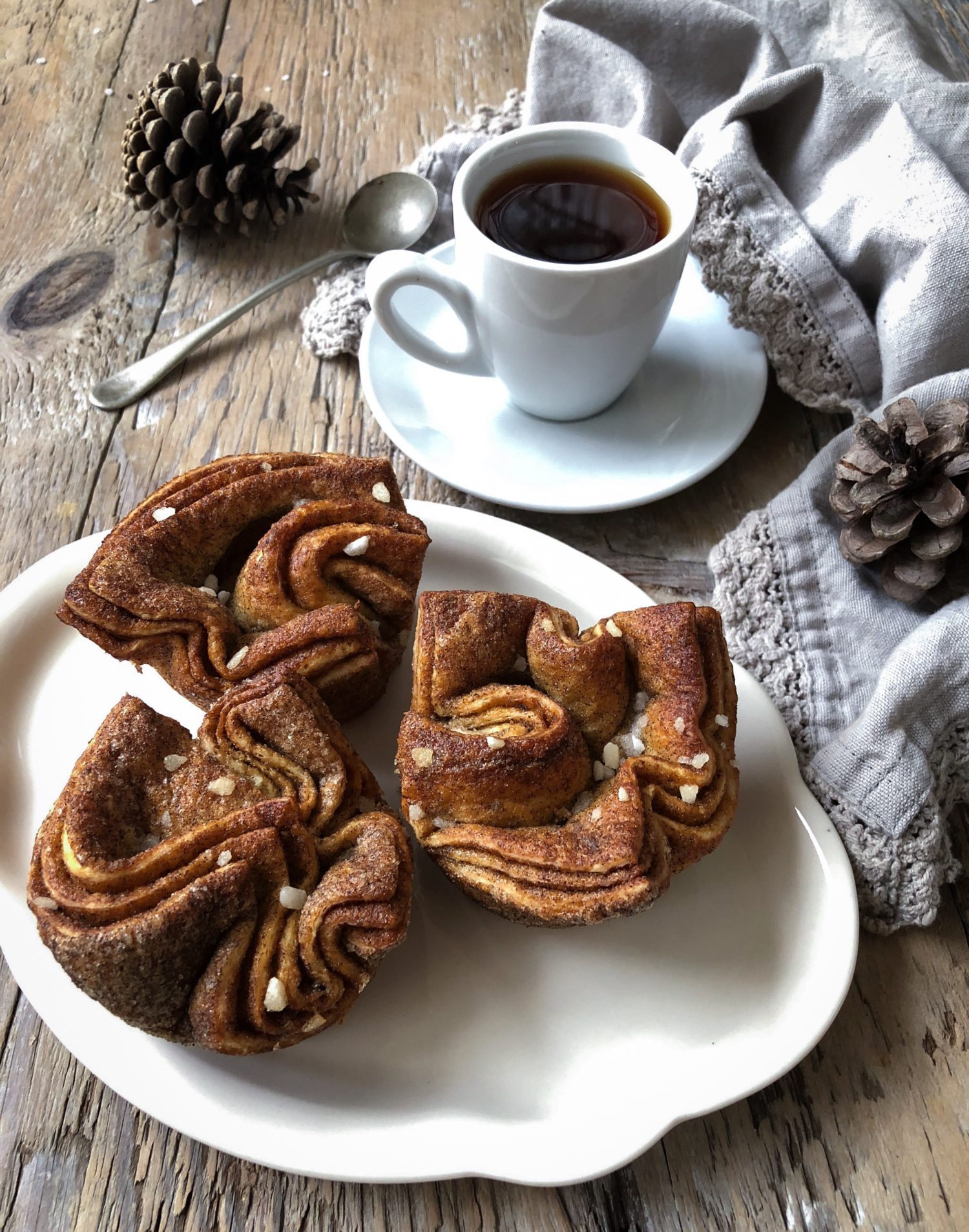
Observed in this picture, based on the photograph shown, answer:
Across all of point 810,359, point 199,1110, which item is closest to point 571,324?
point 810,359

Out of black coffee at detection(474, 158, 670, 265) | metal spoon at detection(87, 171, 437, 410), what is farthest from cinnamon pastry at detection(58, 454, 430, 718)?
metal spoon at detection(87, 171, 437, 410)

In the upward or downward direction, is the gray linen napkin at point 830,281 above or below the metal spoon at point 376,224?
below

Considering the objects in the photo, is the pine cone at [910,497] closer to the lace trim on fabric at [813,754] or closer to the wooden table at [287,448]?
the lace trim on fabric at [813,754]

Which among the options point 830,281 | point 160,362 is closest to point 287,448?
point 160,362

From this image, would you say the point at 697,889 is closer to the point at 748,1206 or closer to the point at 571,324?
the point at 748,1206

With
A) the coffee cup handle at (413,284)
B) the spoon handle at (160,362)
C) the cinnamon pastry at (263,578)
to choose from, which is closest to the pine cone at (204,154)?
the spoon handle at (160,362)

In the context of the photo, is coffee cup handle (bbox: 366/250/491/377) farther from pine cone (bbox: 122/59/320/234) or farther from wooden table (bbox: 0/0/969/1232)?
pine cone (bbox: 122/59/320/234)
